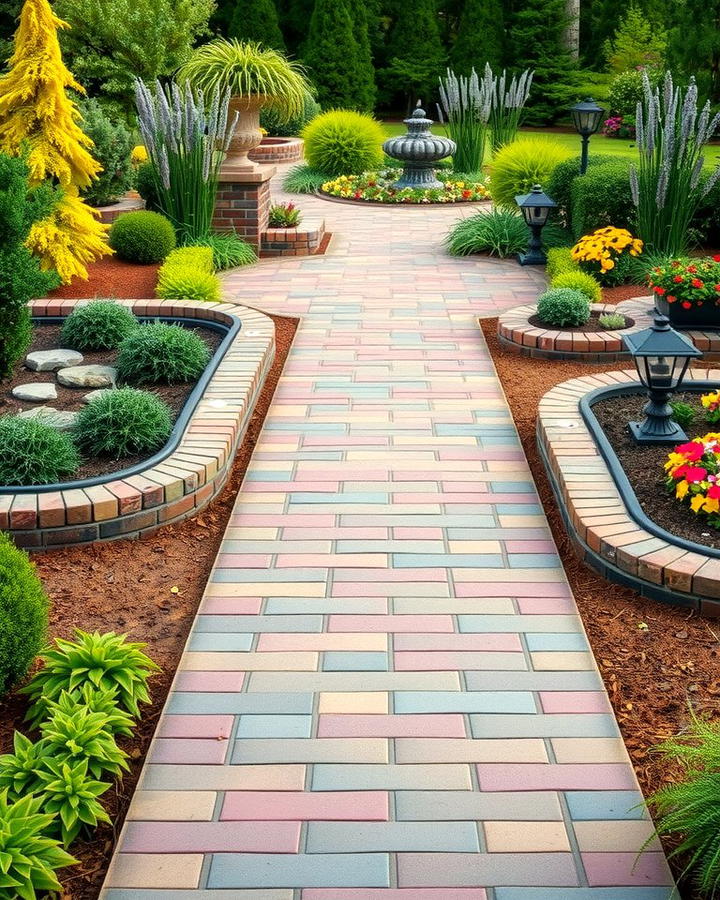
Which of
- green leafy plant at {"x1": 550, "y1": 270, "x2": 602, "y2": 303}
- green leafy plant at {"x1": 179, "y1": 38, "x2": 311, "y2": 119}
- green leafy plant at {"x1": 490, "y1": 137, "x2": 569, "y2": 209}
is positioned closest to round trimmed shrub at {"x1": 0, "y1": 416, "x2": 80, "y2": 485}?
green leafy plant at {"x1": 550, "y1": 270, "x2": 602, "y2": 303}

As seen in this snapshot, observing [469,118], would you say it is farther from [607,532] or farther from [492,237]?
[607,532]

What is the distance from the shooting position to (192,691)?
10.2 feet

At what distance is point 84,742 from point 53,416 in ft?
8.41

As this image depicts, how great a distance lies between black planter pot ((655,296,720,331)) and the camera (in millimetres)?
6430

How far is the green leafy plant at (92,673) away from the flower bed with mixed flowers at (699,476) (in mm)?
2036

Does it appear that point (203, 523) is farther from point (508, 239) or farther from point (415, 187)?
point (415, 187)

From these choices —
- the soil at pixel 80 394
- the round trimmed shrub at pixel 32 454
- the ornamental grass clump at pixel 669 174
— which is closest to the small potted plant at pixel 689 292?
the ornamental grass clump at pixel 669 174

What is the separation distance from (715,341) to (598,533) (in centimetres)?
296

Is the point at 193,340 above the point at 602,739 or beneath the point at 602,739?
above

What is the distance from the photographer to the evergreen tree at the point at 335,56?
74.4 ft

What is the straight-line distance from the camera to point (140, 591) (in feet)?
12.2

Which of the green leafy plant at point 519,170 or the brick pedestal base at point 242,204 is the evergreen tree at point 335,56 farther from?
the brick pedestal base at point 242,204

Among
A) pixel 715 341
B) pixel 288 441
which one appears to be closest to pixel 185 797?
pixel 288 441

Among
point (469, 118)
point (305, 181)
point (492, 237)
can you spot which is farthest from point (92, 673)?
point (469, 118)
